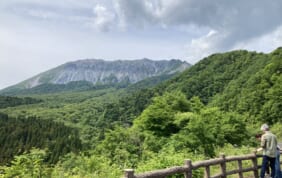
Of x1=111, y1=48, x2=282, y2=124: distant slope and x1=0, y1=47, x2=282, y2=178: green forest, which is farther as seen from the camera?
x1=111, y1=48, x2=282, y2=124: distant slope

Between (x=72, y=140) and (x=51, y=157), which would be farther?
(x=72, y=140)

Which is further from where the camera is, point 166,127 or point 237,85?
point 237,85

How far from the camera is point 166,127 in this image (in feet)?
80.0

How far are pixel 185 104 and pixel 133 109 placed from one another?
109 m

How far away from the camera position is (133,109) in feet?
449

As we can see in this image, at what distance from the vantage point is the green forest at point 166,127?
561 inches

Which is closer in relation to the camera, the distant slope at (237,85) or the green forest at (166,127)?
the green forest at (166,127)

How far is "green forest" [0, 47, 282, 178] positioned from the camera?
1425cm

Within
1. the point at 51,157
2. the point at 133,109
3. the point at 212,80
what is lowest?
the point at 51,157

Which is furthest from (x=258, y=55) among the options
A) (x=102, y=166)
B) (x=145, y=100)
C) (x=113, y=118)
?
(x=102, y=166)

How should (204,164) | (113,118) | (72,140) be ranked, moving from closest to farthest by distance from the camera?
(204,164)
(72,140)
(113,118)

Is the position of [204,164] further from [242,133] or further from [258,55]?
[258,55]

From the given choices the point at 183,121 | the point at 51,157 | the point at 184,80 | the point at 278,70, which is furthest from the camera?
the point at 184,80

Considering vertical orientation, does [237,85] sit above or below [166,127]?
above
